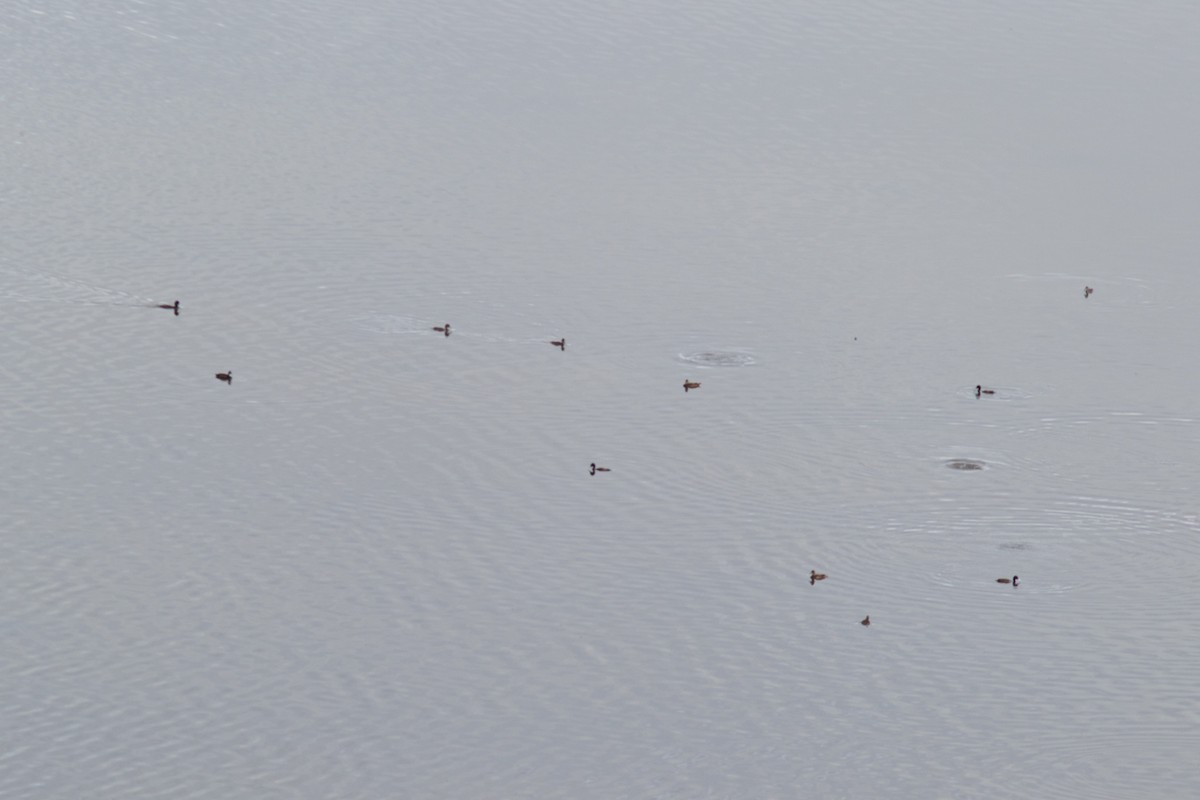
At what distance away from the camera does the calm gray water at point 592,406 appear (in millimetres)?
26859

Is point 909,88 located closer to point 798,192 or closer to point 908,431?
point 798,192

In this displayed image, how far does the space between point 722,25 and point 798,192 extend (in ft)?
39.4

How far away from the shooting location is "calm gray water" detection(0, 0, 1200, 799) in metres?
26.9

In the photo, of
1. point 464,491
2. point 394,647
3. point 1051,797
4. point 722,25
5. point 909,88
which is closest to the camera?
point 1051,797

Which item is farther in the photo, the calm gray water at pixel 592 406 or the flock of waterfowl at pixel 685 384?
the flock of waterfowl at pixel 685 384

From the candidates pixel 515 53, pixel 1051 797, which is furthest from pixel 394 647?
pixel 515 53

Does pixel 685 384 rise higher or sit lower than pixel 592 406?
higher

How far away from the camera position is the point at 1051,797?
25562mm

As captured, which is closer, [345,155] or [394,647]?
[394,647]

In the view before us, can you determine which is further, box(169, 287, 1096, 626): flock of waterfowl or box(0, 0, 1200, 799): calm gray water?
box(169, 287, 1096, 626): flock of waterfowl

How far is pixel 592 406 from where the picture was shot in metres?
35.8

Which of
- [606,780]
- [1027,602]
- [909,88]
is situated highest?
[909,88]

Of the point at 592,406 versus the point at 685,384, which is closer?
the point at 592,406

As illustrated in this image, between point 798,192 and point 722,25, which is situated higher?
point 722,25
